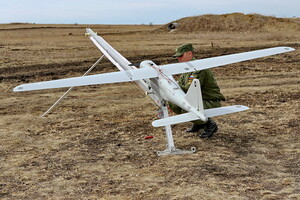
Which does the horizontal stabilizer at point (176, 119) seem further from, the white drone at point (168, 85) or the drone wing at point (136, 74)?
the drone wing at point (136, 74)

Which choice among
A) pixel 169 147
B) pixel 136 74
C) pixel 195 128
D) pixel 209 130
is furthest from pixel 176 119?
pixel 195 128

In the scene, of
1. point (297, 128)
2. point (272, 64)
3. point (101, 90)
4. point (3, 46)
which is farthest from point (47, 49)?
point (297, 128)

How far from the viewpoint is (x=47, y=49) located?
82.8 ft

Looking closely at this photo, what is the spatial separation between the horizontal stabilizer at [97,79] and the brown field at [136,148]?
173cm

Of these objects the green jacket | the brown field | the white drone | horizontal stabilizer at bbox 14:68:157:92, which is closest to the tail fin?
the white drone

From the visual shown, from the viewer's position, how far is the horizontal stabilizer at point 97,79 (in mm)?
6434

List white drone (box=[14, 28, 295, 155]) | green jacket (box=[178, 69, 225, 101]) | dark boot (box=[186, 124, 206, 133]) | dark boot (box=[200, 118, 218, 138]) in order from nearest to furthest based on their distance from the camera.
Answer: white drone (box=[14, 28, 295, 155]) < green jacket (box=[178, 69, 225, 101]) < dark boot (box=[200, 118, 218, 138]) < dark boot (box=[186, 124, 206, 133])

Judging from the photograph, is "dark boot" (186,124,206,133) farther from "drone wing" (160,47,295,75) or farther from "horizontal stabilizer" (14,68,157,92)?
"horizontal stabilizer" (14,68,157,92)

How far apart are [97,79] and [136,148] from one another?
2213 mm

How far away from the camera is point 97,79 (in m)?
6.98

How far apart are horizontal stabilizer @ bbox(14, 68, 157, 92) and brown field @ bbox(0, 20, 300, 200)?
173 centimetres

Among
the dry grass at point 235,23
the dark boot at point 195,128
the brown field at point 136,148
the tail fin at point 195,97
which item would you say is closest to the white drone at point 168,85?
the tail fin at point 195,97

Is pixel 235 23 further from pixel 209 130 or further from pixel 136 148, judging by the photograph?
pixel 136 148

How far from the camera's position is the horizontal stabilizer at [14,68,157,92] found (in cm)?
643
